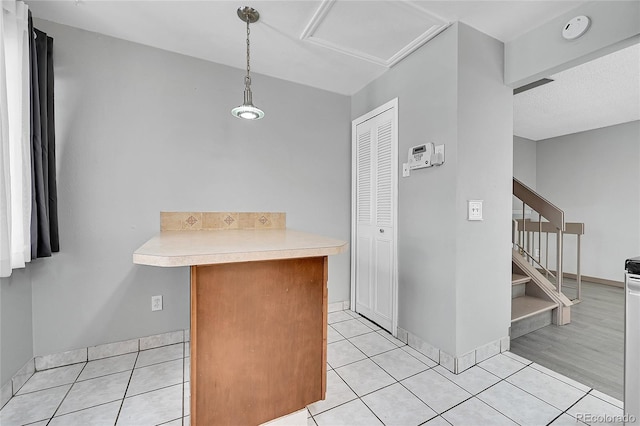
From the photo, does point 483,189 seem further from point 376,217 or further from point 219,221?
point 219,221

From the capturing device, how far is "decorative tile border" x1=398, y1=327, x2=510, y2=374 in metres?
1.97

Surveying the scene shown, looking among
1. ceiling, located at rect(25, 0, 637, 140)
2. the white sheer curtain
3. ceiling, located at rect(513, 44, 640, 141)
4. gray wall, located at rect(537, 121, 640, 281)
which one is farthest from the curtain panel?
gray wall, located at rect(537, 121, 640, 281)

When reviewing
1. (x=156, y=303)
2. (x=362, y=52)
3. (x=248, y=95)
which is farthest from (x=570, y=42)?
(x=156, y=303)

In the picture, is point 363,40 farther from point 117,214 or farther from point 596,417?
point 596,417

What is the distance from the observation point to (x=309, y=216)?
2961 mm

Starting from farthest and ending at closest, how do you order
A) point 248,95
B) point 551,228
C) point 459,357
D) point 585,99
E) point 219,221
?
point 551,228, point 585,99, point 219,221, point 459,357, point 248,95

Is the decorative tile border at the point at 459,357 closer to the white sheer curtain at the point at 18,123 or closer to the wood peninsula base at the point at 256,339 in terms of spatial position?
the wood peninsula base at the point at 256,339

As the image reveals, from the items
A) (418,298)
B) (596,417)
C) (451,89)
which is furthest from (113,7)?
(596,417)

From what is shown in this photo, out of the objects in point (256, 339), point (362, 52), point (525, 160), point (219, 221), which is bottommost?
point (256, 339)

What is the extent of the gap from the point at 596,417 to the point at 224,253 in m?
2.19

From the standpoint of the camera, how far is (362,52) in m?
2.35

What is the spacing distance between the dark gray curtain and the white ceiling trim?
70.0 inches

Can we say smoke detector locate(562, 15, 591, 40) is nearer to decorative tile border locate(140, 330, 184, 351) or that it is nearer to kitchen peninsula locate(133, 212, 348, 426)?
kitchen peninsula locate(133, 212, 348, 426)

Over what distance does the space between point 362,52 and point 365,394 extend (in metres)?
2.61
